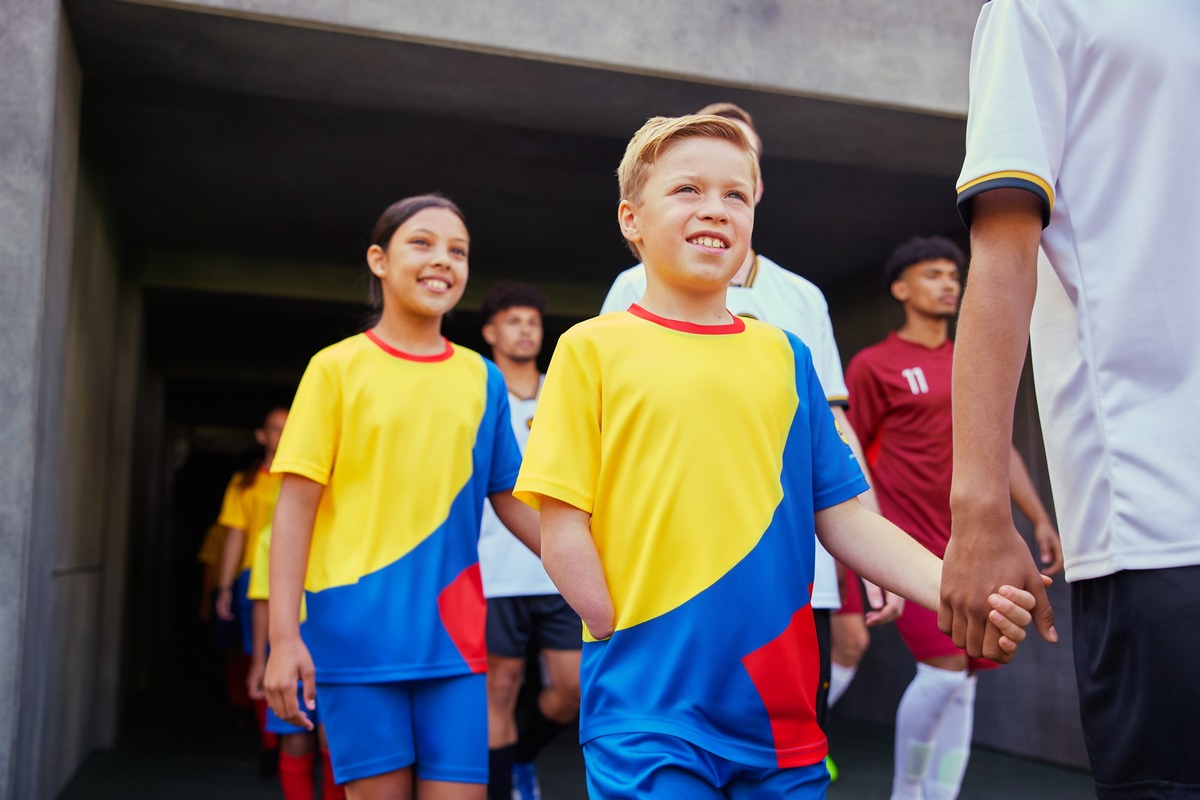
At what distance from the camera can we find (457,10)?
168 inches

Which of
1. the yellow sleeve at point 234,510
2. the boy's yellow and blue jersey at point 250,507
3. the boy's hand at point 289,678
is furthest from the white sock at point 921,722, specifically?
the yellow sleeve at point 234,510

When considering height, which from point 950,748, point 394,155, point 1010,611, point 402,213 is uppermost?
point 394,155

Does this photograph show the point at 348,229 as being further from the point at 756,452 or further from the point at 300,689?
the point at 756,452

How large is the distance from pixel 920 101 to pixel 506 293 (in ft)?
6.59

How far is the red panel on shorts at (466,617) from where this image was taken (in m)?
2.76

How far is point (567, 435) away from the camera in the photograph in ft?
6.02

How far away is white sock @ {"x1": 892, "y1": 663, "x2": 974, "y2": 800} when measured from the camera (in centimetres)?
413

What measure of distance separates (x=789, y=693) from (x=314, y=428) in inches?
58.7

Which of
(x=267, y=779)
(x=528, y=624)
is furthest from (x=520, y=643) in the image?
(x=267, y=779)

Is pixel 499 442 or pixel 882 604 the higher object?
pixel 499 442

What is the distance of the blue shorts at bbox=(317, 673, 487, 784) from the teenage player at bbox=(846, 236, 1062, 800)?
6.63ft

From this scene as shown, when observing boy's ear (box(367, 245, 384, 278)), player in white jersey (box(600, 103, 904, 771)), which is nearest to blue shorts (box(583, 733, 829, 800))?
player in white jersey (box(600, 103, 904, 771))

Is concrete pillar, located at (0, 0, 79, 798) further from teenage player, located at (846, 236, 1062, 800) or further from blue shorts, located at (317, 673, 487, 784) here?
teenage player, located at (846, 236, 1062, 800)

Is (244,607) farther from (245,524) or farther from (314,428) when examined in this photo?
(314,428)
